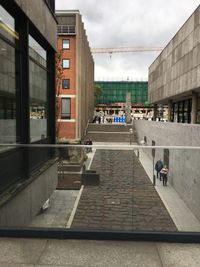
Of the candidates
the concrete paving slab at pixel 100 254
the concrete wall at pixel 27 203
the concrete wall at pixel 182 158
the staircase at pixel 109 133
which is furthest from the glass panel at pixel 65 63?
the concrete paving slab at pixel 100 254

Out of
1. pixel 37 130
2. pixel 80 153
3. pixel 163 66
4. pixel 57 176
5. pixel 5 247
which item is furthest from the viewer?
pixel 163 66

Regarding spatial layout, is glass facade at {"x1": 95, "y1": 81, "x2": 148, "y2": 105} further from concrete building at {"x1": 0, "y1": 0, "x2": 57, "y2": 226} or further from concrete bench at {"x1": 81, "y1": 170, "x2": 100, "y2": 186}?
concrete bench at {"x1": 81, "y1": 170, "x2": 100, "y2": 186}

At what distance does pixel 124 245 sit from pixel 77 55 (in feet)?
129

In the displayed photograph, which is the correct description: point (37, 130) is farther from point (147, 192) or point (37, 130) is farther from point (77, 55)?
point (77, 55)

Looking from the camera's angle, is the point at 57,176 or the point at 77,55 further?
the point at 77,55

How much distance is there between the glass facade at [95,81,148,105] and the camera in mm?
145750

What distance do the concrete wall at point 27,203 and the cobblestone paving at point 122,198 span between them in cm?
132

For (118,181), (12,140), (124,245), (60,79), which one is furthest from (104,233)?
(60,79)

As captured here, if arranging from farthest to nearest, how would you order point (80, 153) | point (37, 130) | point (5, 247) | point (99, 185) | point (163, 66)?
1. point (163, 66)
2. point (37, 130)
3. point (99, 185)
4. point (80, 153)
5. point (5, 247)

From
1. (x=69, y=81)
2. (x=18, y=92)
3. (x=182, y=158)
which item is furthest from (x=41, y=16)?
(x=69, y=81)

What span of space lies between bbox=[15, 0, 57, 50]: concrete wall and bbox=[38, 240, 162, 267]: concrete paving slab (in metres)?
6.61

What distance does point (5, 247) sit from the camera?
4.12 metres

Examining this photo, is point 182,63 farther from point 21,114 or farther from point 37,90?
point 21,114

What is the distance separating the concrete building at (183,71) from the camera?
84.2ft
